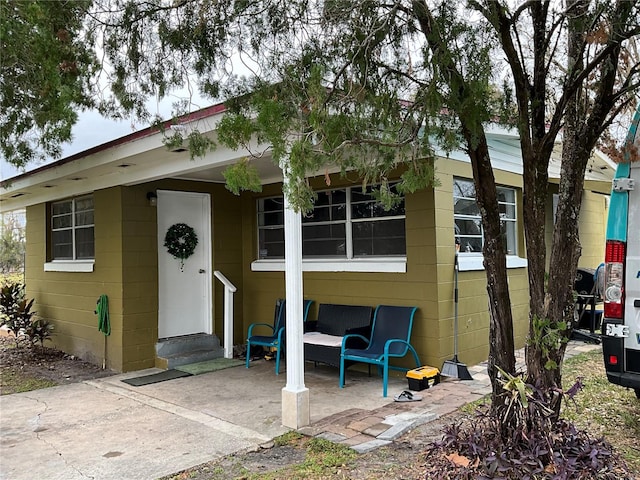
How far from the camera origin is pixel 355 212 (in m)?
6.43

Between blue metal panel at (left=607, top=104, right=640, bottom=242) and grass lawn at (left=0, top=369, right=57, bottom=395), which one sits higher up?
blue metal panel at (left=607, top=104, right=640, bottom=242)

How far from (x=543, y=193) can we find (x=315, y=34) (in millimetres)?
1810

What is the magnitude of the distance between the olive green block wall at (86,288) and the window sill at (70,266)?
0.07 metres

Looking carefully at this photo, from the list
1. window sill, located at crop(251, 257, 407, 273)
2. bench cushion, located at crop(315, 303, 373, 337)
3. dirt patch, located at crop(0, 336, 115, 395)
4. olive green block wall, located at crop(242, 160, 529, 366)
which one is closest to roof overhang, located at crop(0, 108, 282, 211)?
window sill, located at crop(251, 257, 407, 273)

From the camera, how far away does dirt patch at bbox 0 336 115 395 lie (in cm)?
626

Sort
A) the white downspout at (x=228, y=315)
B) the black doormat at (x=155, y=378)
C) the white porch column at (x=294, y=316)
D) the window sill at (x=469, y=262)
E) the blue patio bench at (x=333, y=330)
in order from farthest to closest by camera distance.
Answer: the white downspout at (x=228, y=315), the black doormat at (x=155, y=378), the window sill at (x=469, y=262), the blue patio bench at (x=333, y=330), the white porch column at (x=294, y=316)

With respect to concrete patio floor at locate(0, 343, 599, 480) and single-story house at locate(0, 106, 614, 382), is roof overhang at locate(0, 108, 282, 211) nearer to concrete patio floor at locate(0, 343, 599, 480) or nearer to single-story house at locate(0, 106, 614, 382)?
single-story house at locate(0, 106, 614, 382)

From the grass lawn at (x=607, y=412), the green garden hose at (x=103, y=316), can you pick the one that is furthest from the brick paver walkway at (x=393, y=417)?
the green garden hose at (x=103, y=316)

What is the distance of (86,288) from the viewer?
750 cm

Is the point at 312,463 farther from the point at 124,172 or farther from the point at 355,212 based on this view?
the point at 124,172

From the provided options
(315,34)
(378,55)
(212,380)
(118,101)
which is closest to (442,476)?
(378,55)

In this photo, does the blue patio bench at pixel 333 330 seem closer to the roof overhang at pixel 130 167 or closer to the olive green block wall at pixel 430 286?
the olive green block wall at pixel 430 286

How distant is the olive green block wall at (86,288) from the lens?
6.79 m

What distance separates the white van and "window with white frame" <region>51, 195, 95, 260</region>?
6.55 m
